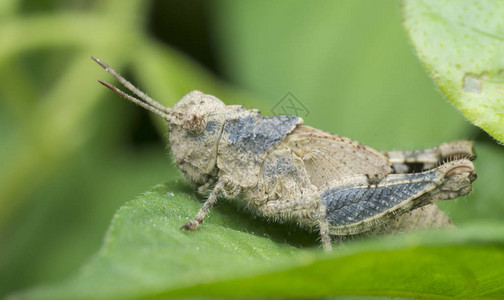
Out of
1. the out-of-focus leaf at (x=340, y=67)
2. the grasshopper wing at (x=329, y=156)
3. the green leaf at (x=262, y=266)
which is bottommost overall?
the green leaf at (x=262, y=266)

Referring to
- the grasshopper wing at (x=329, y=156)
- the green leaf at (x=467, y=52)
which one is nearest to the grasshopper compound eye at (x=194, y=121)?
the grasshopper wing at (x=329, y=156)

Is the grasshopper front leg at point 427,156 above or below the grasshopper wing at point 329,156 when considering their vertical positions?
above

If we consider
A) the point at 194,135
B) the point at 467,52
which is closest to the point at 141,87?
the point at 194,135

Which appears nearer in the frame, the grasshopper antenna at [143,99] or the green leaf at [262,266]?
the green leaf at [262,266]

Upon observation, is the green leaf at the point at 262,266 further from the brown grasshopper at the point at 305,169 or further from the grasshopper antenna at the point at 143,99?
the grasshopper antenna at the point at 143,99

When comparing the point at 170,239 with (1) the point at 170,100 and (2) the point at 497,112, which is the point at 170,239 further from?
(1) the point at 170,100

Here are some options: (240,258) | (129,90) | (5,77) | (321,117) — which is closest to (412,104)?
(321,117)

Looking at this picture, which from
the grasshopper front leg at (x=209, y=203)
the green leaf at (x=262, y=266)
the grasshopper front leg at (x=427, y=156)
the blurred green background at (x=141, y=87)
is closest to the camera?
the green leaf at (x=262, y=266)

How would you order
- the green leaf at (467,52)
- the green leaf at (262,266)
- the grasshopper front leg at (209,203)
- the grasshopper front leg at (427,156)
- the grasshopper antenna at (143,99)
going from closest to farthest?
1. the green leaf at (262,266)
2. the grasshopper front leg at (209,203)
3. the green leaf at (467,52)
4. the grasshopper antenna at (143,99)
5. the grasshopper front leg at (427,156)

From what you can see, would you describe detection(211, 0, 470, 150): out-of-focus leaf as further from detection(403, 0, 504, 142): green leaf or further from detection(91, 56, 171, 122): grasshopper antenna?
detection(403, 0, 504, 142): green leaf
